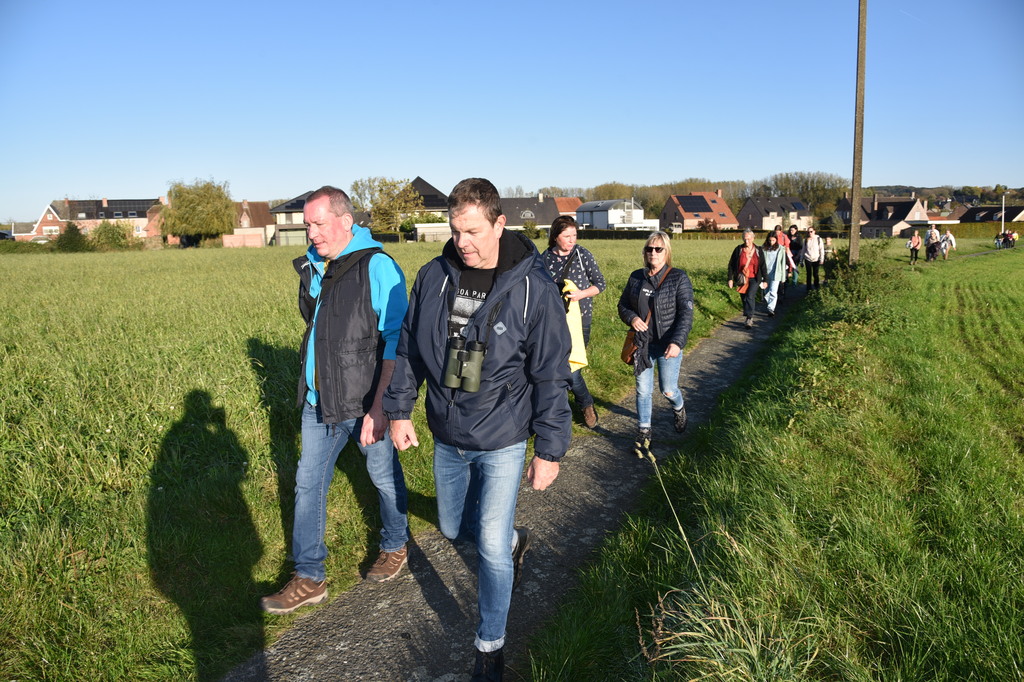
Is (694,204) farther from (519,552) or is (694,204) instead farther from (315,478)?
(315,478)

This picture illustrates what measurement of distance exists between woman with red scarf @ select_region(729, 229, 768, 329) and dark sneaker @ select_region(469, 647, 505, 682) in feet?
35.3

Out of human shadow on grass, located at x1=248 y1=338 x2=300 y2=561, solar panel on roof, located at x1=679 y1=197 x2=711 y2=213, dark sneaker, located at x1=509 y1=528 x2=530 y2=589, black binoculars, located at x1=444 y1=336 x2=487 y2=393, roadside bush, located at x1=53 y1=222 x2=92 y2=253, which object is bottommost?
dark sneaker, located at x1=509 y1=528 x2=530 y2=589

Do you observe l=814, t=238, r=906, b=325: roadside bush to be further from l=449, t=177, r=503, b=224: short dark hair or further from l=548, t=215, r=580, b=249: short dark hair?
l=449, t=177, r=503, b=224: short dark hair

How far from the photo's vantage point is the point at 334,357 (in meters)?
3.44

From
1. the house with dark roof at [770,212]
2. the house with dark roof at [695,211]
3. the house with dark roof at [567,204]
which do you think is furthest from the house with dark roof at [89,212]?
the house with dark roof at [770,212]

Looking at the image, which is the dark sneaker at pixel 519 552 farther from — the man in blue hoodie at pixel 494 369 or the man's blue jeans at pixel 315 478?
the man's blue jeans at pixel 315 478

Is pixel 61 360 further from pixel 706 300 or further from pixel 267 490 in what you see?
pixel 706 300

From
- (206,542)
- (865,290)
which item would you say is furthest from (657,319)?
(865,290)

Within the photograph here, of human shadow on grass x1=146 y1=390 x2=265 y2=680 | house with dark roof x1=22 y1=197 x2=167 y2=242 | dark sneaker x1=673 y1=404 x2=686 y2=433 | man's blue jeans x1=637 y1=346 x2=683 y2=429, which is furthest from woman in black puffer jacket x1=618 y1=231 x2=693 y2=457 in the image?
house with dark roof x1=22 y1=197 x2=167 y2=242

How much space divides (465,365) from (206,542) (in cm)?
228

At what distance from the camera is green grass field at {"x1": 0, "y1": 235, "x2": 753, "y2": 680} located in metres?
3.10

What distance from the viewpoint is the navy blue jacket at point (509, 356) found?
9.07 ft

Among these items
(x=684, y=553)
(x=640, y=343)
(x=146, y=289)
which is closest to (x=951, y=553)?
(x=684, y=553)

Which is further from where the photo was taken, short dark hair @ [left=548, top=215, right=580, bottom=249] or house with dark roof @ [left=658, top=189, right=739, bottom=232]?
house with dark roof @ [left=658, top=189, right=739, bottom=232]
